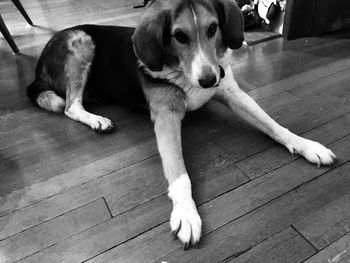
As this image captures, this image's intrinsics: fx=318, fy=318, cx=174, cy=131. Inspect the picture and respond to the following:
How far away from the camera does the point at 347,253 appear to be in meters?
1.11

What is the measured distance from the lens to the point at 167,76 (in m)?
1.61

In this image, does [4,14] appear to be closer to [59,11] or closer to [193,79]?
[59,11]

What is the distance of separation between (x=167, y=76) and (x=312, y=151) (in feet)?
2.57

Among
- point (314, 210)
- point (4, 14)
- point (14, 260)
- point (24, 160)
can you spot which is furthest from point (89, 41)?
point (4, 14)

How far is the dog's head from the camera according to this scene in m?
1.38

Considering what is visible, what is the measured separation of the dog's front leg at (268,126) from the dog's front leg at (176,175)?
11.7 inches

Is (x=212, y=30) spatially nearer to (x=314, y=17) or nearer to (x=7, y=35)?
(x=314, y=17)

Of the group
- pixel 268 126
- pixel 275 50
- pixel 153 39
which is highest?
pixel 153 39

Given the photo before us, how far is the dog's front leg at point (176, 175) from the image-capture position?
1195 millimetres

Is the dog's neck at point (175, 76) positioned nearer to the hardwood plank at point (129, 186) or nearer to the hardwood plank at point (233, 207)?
the hardwood plank at point (129, 186)

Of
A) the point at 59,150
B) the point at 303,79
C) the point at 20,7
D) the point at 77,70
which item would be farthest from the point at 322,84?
the point at 20,7

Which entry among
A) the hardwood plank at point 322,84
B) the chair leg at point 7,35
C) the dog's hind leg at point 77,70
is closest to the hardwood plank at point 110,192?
the dog's hind leg at point 77,70

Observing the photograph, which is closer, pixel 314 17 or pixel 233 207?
pixel 233 207

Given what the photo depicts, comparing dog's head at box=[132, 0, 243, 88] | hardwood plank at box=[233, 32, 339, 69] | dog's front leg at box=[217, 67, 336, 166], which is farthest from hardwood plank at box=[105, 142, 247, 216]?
hardwood plank at box=[233, 32, 339, 69]
